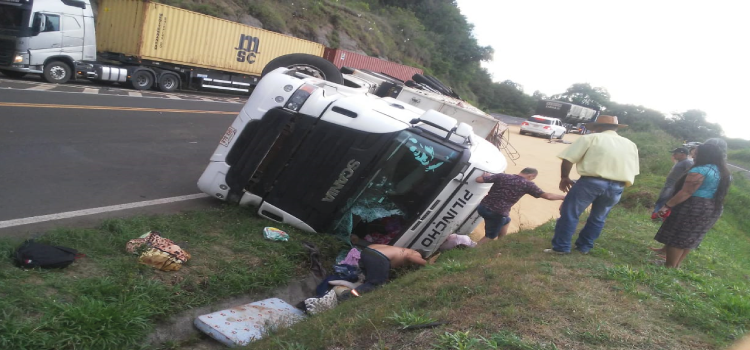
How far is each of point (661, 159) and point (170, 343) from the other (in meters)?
20.3

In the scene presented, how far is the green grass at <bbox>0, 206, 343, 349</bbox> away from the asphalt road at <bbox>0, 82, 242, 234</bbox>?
3.91 ft

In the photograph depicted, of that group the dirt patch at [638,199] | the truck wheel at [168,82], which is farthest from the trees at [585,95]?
the dirt patch at [638,199]

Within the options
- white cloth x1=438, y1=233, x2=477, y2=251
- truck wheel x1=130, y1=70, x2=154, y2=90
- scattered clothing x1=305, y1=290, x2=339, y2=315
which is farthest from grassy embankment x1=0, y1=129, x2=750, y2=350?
truck wheel x1=130, y1=70, x2=154, y2=90

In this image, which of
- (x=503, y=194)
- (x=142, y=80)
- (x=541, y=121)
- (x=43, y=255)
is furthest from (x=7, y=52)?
(x=541, y=121)

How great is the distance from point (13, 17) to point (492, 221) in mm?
15434

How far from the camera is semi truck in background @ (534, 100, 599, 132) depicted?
4979 cm

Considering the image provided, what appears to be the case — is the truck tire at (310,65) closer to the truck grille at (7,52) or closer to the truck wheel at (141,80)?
the truck grille at (7,52)

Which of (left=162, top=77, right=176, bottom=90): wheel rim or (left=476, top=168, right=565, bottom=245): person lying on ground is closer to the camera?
(left=476, top=168, right=565, bottom=245): person lying on ground

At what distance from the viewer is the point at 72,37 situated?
55.1ft

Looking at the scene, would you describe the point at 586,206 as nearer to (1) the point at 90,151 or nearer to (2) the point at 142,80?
(1) the point at 90,151

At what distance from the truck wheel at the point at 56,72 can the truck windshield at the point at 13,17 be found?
1.37 m

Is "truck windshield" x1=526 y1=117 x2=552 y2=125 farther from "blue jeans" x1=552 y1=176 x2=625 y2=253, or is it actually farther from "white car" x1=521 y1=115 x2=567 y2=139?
"blue jeans" x1=552 y1=176 x2=625 y2=253

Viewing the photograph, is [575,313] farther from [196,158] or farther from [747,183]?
[747,183]

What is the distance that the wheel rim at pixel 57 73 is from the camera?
16.6m
